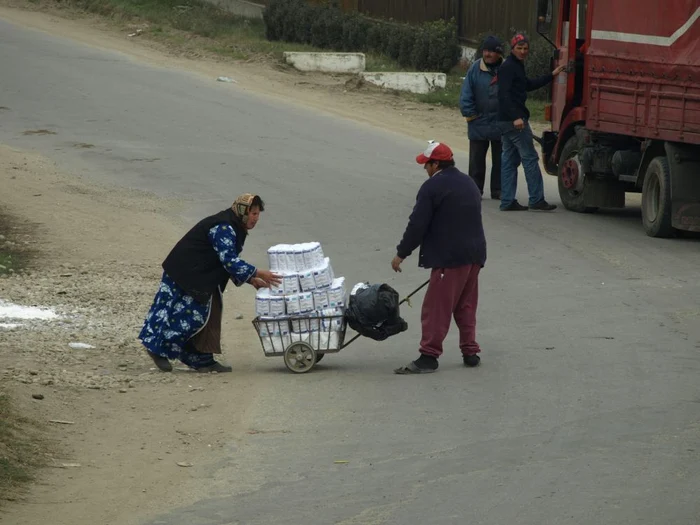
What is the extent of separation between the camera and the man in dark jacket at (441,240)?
9.52 m

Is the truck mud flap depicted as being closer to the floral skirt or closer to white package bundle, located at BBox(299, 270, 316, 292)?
white package bundle, located at BBox(299, 270, 316, 292)

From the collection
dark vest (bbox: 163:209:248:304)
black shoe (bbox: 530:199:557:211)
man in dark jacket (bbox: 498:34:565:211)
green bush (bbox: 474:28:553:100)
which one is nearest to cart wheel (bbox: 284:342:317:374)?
dark vest (bbox: 163:209:248:304)

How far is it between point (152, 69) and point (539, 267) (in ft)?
48.0

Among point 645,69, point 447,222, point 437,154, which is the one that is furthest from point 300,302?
point 645,69

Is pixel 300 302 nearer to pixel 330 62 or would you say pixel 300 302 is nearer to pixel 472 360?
pixel 472 360

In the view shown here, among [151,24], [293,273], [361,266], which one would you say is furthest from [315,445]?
[151,24]

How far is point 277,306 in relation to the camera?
951 centimetres

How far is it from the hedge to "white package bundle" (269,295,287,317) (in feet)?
60.2

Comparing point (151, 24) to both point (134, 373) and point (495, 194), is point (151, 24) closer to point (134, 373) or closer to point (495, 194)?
point (495, 194)

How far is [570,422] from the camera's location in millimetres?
8086

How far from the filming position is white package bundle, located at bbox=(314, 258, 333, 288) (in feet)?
31.0

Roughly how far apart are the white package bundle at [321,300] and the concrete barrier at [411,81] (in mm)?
16372

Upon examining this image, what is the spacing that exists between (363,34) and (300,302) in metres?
20.3

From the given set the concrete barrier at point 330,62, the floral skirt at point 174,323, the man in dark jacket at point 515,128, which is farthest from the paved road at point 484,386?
the concrete barrier at point 330,62
